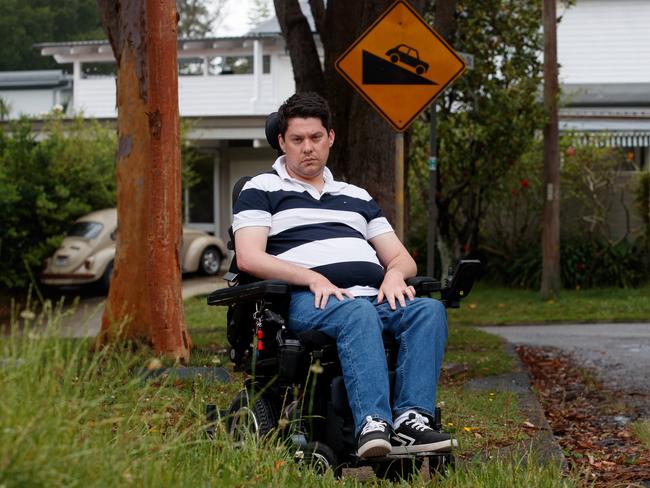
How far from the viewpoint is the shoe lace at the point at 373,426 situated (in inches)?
200

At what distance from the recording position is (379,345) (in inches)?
209

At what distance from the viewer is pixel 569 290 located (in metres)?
21.5

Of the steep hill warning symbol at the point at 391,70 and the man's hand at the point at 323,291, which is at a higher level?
the steep hill warning symbol at the point at 391,70

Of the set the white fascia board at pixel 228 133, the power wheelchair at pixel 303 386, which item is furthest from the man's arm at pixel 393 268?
the white fascia board at pixel 228 133

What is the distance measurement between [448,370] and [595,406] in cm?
148

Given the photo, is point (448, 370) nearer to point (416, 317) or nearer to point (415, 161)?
point (416, 317)

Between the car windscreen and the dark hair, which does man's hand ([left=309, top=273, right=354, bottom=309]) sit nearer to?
the dark hair

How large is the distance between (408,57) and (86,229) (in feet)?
39.0

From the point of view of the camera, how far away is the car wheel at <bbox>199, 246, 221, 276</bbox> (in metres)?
24.4

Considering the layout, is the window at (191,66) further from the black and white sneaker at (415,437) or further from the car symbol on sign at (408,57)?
Result: the black and white sneaker at (415,437)

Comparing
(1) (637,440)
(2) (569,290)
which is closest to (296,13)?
(1) (637,440)

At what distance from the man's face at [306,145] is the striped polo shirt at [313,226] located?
87 millimetres

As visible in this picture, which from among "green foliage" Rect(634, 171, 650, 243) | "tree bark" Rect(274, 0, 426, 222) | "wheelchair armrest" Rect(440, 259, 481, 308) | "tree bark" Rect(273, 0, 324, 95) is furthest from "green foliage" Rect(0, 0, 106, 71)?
"wheelchair armrest" Rect(440, 259, 481, 308)

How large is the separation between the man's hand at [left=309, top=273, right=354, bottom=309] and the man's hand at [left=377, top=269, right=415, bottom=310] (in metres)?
0.18
